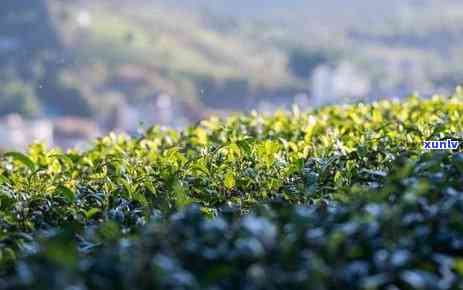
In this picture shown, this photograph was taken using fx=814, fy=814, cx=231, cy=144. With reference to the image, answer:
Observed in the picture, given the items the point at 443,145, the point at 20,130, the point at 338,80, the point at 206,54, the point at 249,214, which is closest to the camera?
the point at 249,214

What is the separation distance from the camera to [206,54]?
10525cm

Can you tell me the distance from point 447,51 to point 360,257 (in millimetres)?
104859

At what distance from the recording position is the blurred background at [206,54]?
295 feet

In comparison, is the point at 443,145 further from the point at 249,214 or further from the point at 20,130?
the point at 20,130

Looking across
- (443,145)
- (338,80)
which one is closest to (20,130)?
(338,80)

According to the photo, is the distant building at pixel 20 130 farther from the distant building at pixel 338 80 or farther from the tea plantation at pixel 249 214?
the tea plantation at pixel 249 214

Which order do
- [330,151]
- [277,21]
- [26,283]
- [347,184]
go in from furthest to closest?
[277,21] < [330,151] < [347,184] < [26,283]

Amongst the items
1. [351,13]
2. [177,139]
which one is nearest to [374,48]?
[351,13]

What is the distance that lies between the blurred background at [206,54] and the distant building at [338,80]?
17 centimetres

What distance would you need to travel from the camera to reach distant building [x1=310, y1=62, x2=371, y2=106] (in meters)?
87.5

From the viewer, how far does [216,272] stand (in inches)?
93.4

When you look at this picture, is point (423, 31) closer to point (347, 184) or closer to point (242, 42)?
point (242, 42)

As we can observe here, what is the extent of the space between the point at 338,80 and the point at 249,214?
87099 millimetres

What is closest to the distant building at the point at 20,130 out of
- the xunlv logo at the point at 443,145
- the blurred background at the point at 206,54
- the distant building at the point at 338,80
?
the blurred background at the point at 206,54
